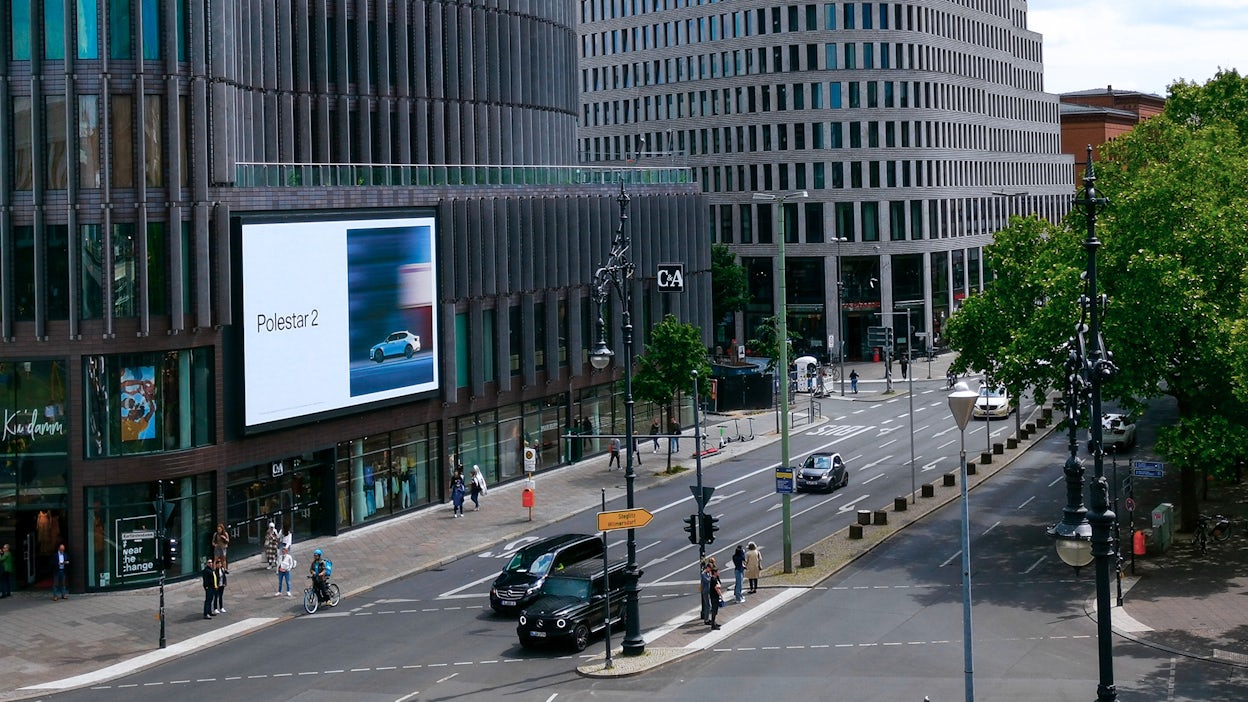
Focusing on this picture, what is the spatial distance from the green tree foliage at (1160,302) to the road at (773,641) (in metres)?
5.79

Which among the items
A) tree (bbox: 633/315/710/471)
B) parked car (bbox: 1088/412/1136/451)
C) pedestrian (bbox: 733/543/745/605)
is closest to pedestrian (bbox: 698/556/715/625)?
pedestrian (bbox: 733/543/745/605)

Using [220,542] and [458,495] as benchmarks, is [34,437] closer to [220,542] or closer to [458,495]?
[220,542]

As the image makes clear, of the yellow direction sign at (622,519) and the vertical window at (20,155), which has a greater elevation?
the vertical window at (20,155)

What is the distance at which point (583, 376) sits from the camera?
72062mm

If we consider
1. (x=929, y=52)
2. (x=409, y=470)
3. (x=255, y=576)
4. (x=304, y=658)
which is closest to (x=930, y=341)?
(x=929, y=52)

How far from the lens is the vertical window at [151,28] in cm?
4706

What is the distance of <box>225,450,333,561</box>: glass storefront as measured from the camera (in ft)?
166

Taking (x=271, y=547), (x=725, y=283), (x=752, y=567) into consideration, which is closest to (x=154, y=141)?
(x=271, y=547)

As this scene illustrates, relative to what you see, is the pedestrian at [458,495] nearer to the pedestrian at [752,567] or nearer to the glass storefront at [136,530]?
the glass storefront at [136,530]

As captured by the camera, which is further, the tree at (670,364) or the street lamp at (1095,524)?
the tree at (670,364)

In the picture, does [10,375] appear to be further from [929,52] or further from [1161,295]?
[929,52]

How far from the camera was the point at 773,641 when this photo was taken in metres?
38.0

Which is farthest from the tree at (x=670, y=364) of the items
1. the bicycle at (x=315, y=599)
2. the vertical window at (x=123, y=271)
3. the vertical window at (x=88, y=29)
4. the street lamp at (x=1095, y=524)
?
the street lamp at (x=1095, y=524)

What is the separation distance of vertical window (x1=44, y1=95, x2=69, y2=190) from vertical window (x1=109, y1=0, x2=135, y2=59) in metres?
2.49
